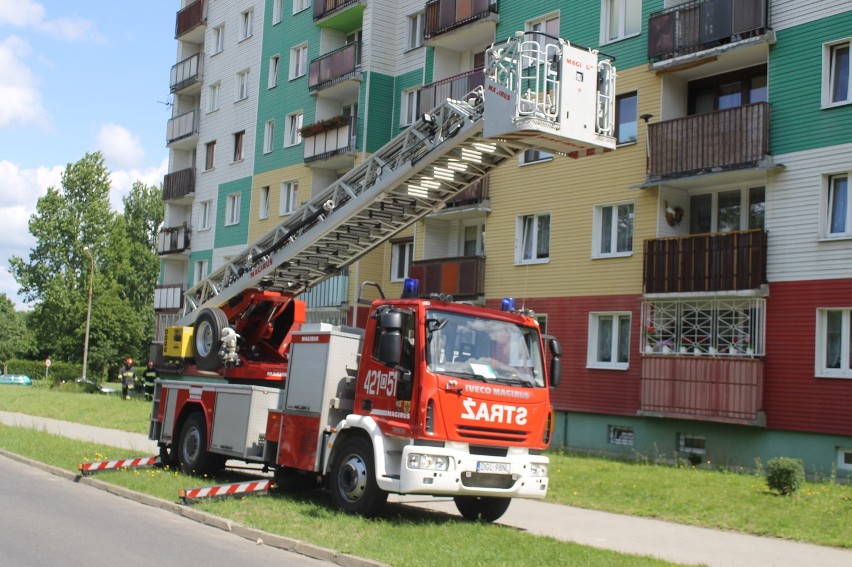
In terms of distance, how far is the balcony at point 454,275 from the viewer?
87.1 ft

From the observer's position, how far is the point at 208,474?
596 inches

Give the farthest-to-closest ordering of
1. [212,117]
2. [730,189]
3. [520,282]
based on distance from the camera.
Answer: [212,117] → [520,282] → [730,189]

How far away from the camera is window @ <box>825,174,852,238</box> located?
19016mm

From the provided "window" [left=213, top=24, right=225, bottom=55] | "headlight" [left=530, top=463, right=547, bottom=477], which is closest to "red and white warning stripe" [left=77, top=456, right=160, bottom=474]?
"headlight" [left=530, top=463, right=547, bottom=477]

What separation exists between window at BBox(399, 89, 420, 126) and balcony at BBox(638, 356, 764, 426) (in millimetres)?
12905

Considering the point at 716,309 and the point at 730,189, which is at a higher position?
the point at 730,189

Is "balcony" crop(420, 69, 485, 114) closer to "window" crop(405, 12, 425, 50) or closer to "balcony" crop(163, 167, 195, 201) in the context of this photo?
"window" crop(405, 12, 425, 50)

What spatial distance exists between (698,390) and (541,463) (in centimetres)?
938

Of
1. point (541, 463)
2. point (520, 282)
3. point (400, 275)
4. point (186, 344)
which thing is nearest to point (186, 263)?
point (400, 275)

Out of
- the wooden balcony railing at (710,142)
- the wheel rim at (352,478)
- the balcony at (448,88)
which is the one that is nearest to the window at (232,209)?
the balcony at (448,88)

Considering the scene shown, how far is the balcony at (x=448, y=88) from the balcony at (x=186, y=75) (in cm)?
1825

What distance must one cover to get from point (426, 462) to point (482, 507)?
2081 mm

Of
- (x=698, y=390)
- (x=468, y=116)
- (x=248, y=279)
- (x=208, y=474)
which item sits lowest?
(x=208, y=474)

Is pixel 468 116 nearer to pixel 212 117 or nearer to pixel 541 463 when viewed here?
pixel 541 463
